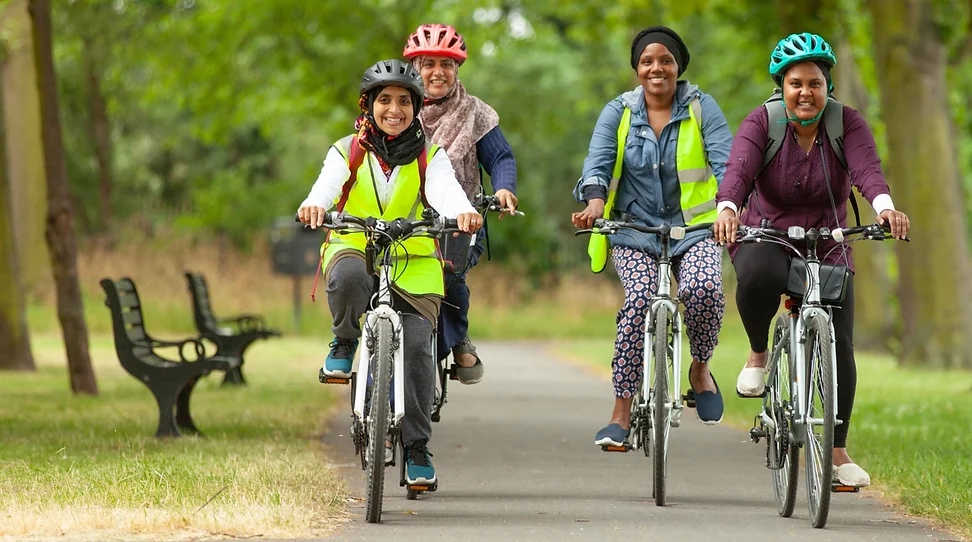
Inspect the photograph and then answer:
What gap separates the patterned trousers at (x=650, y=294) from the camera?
816 centimetres

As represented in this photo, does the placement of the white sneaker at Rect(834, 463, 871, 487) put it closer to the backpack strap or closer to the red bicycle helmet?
the backpack strap

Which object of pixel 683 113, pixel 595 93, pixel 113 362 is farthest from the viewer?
pixel 595 93

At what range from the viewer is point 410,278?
757cm

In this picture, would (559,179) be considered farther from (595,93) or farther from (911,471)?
(911,471)

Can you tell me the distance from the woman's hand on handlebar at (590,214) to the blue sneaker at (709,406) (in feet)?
3.46

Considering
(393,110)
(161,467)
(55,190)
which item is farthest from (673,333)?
(55,190)

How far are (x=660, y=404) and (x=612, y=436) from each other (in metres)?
0.51

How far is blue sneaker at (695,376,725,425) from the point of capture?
8445mm

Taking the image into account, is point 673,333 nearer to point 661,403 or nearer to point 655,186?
point 661,403

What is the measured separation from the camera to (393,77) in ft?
24.8

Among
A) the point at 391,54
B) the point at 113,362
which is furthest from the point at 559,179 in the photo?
the point at 113,362

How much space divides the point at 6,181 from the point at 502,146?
34.5 feet

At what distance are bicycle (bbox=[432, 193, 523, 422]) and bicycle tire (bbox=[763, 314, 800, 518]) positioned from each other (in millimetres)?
1286

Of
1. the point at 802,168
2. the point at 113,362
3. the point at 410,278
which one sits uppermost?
the point at 802,168
